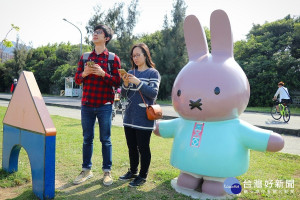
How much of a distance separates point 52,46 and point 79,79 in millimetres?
44973

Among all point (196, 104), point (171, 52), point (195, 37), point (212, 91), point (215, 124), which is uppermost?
point (171, 52)

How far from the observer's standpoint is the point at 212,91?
297cm

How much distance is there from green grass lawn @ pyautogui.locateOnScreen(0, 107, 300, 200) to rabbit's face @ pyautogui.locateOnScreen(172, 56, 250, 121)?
961 mm

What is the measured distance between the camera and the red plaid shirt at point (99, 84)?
10.5 ft

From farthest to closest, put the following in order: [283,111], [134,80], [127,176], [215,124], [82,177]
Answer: [283,111] < [127,176] < [82,177] < [215,124] < [134,80]

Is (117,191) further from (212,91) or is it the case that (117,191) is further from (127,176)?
(212,91)

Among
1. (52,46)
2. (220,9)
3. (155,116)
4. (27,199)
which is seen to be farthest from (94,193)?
(52,46)

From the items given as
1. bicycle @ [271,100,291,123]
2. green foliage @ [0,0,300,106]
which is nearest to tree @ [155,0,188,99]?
green foliage @ [0,0,300,106]

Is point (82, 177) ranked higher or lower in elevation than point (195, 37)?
lower

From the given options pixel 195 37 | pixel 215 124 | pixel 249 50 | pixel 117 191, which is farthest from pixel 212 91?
pixel 249 50

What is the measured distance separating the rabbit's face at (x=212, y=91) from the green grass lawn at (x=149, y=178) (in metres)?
0.96

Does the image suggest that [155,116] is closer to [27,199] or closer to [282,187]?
[27,199]

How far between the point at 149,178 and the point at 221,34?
81.1 inches

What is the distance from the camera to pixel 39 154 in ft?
9.23
